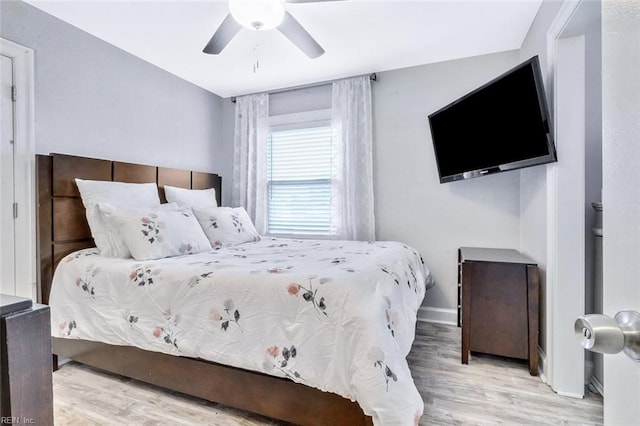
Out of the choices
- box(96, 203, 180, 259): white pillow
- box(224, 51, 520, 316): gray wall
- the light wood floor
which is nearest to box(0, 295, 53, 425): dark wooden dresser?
the light wood floor

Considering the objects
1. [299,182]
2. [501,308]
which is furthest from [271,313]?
[299,182]

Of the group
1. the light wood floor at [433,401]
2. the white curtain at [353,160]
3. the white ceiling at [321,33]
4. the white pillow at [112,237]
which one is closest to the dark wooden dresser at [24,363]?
the light wood floor at [433,401]

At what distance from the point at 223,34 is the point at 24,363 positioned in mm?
2122

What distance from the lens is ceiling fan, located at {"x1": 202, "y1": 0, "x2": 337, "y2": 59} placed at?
1784 millimetres

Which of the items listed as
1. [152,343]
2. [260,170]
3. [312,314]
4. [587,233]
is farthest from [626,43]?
[260,170]

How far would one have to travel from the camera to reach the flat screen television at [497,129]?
1876 millimetres

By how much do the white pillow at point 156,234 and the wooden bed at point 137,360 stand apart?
1.50 feet

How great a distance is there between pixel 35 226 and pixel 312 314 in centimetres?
209

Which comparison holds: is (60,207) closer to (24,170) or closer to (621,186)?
(24,170)

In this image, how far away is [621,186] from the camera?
0.46 m

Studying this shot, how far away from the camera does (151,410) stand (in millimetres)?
1677

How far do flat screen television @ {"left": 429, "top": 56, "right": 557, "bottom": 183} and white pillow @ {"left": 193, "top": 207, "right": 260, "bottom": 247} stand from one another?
1.95 meters

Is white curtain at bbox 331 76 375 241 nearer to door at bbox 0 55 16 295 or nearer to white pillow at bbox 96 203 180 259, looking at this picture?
white pillow at bbox 96 203 180 259

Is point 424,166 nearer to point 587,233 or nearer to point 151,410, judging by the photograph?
point 587,233
